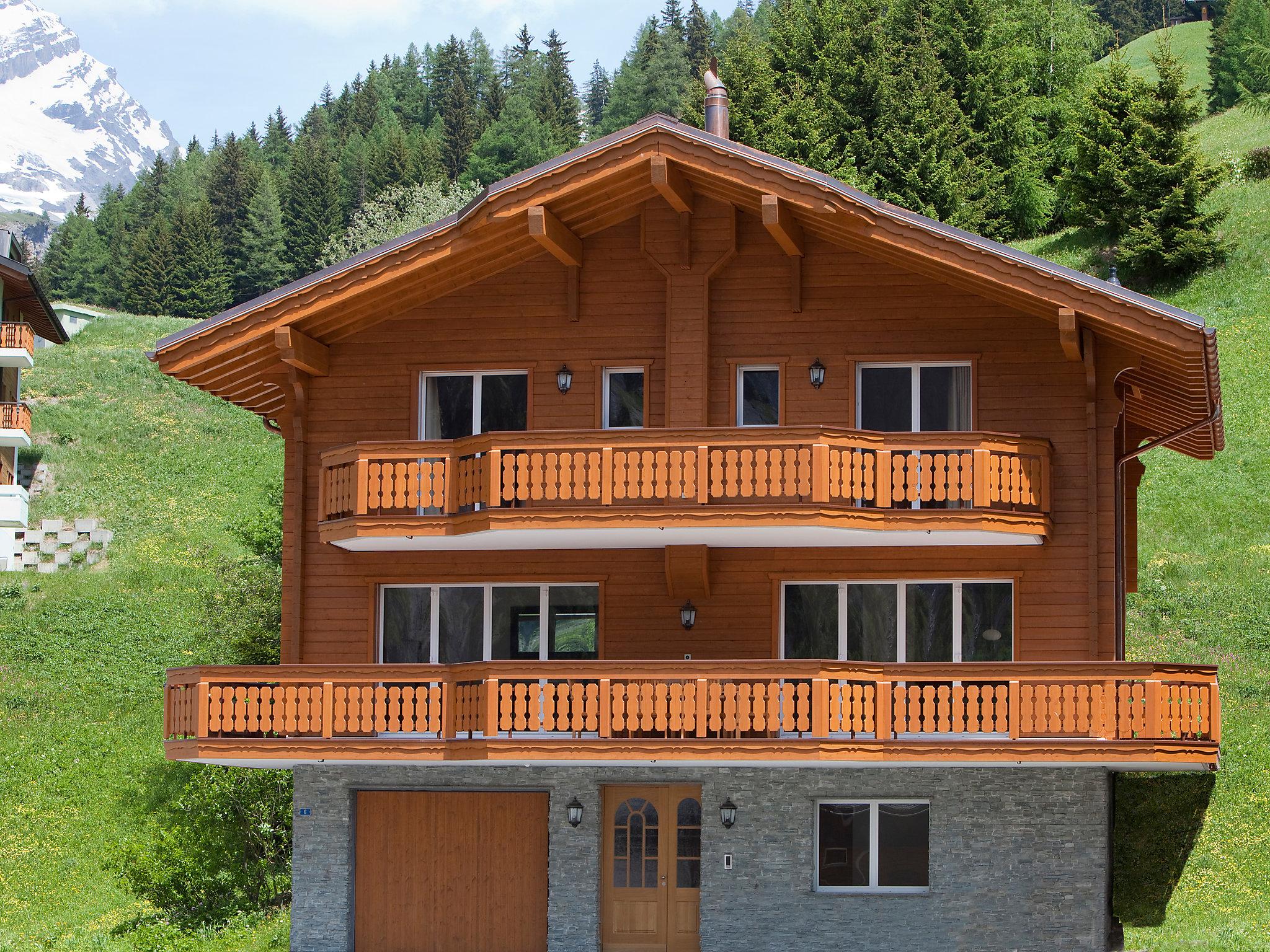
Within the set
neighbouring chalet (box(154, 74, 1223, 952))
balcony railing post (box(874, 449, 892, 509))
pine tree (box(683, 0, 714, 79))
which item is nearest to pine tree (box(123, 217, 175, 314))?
pine tree (box(683, 0, 714, 79))

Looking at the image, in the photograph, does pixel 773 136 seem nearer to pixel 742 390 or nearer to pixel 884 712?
pixel 742 390

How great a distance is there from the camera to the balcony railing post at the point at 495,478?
20.4m

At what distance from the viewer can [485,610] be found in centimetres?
2242

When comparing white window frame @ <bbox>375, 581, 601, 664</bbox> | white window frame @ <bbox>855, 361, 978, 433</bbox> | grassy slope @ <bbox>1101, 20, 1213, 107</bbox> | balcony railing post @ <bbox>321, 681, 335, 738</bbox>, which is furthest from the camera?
grassy slope @ <bbox>1101, 20, 1213, 107</bbox>

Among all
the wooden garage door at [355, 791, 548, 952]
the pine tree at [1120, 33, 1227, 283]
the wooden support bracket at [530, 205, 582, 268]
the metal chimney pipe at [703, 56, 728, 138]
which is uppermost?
the pine tree at [1120, 33, 1227, 283]

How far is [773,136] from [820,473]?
158ft

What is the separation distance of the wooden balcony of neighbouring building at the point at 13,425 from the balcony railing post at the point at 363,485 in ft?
113

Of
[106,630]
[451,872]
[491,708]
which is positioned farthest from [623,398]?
[106,630]

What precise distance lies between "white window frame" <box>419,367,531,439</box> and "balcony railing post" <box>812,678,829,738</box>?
241 inches

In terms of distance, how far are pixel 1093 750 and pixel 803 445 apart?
5122 millimetres

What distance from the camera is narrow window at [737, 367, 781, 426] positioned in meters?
22.4

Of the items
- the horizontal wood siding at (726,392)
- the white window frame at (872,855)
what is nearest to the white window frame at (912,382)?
the horizontal wood siding at (726,392)

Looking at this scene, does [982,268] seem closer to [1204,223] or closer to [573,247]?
[573,247]

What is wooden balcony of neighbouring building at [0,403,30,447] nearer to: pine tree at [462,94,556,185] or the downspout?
the downspout
